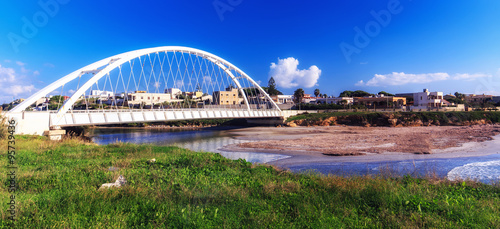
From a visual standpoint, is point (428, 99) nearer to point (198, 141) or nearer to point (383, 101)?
point (383, 101)

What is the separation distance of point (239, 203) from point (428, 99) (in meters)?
90.0

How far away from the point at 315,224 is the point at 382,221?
1.49 metres

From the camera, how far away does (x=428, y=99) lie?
257 feet

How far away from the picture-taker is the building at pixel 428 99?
7600cm

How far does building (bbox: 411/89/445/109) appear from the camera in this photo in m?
76.0

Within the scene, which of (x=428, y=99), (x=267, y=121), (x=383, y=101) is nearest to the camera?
(x=267, y=121)

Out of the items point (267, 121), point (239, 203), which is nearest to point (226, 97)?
point (267, 121)

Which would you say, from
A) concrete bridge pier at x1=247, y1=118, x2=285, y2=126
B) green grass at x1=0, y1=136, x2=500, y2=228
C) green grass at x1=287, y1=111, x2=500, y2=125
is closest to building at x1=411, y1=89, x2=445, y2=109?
green grass at x1=287, y1=111, x2=500, y2=125

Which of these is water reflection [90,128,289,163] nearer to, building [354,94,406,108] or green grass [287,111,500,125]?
green grass [287,111,500,125]

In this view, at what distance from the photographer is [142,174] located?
9.30 m

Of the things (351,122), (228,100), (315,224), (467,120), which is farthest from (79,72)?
(467,120)

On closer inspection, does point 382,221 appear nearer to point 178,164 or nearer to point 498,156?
point 178,164

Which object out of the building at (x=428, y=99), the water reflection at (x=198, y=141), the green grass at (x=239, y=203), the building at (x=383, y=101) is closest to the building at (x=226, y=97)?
the building at (x=383, y=101)

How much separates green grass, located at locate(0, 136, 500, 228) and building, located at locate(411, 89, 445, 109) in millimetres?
81589
